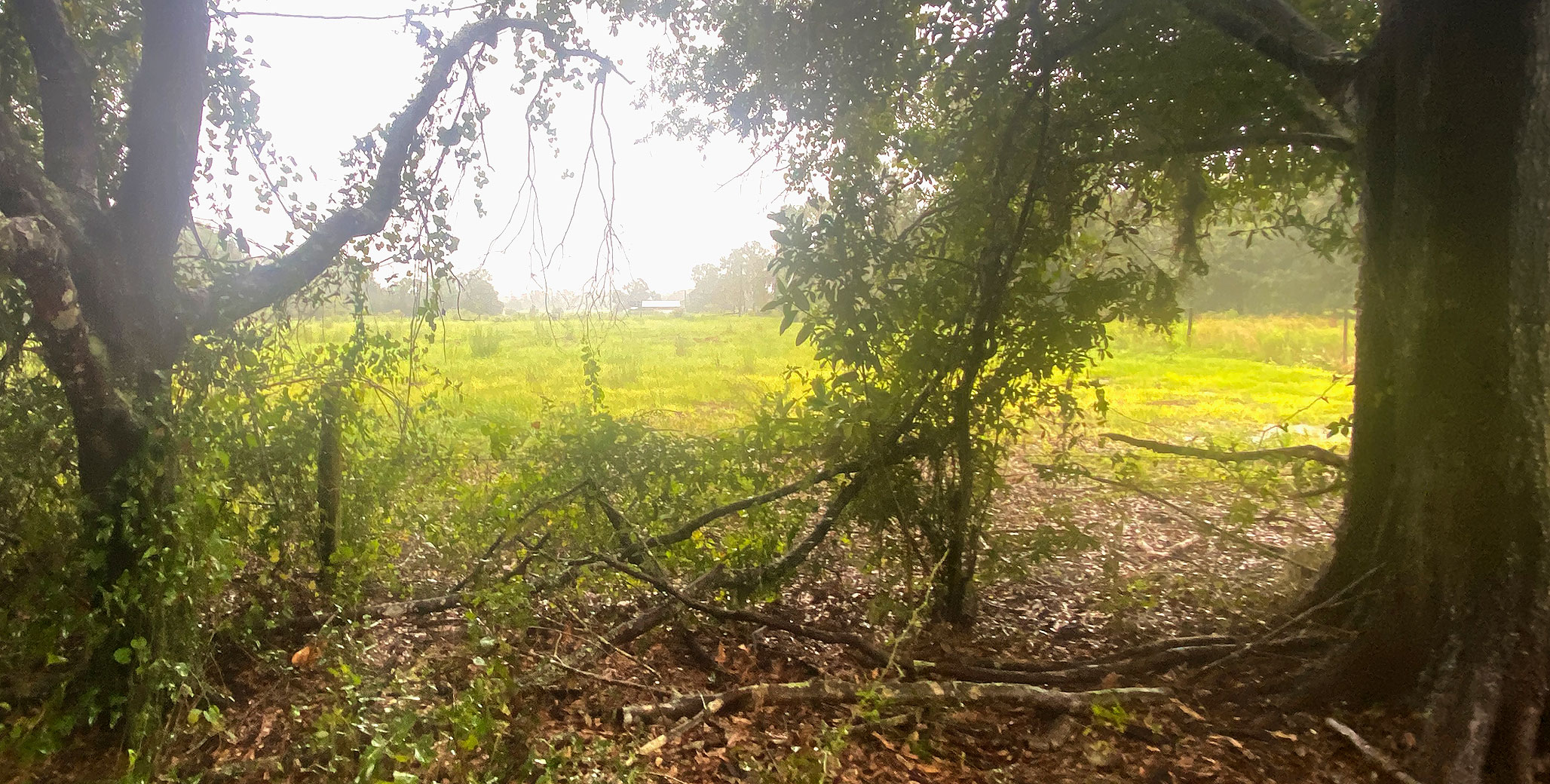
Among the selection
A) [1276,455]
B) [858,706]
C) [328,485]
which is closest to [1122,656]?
[858,706]

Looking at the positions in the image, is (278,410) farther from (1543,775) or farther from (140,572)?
(1543,775)

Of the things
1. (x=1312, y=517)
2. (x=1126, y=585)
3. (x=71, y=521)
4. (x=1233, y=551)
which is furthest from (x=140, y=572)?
(x=1312, y=517)

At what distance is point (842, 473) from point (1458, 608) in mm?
2446

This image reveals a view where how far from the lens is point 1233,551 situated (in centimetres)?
511

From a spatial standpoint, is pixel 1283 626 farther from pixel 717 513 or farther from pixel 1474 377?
pixel 717 513

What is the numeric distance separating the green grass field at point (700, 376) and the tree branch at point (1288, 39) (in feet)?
4.18

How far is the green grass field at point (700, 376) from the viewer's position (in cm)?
531

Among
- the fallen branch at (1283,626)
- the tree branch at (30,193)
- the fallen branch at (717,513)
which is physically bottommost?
the fallen branch at (1283,626)

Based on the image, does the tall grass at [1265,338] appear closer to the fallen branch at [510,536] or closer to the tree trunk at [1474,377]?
the tree trunk at [1474,377]

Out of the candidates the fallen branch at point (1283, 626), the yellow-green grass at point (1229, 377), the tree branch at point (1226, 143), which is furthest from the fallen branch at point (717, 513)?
the yellow-green grass at point (1229, 377)

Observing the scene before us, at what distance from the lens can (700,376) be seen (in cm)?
716

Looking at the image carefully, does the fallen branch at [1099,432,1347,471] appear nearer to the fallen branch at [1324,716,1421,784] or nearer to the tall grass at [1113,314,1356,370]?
the fallen branch at [1324,716,1421,784]

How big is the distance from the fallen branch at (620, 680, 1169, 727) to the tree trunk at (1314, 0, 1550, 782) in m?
0.95

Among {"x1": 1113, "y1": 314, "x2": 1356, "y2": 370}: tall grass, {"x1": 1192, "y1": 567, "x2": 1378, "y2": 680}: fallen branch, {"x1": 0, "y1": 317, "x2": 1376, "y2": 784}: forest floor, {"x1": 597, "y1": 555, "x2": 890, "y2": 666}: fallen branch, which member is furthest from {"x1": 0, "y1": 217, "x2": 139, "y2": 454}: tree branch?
{"x1": 1113, "y1": 314, "x2": 1356, "y2": 370}: tall grass
